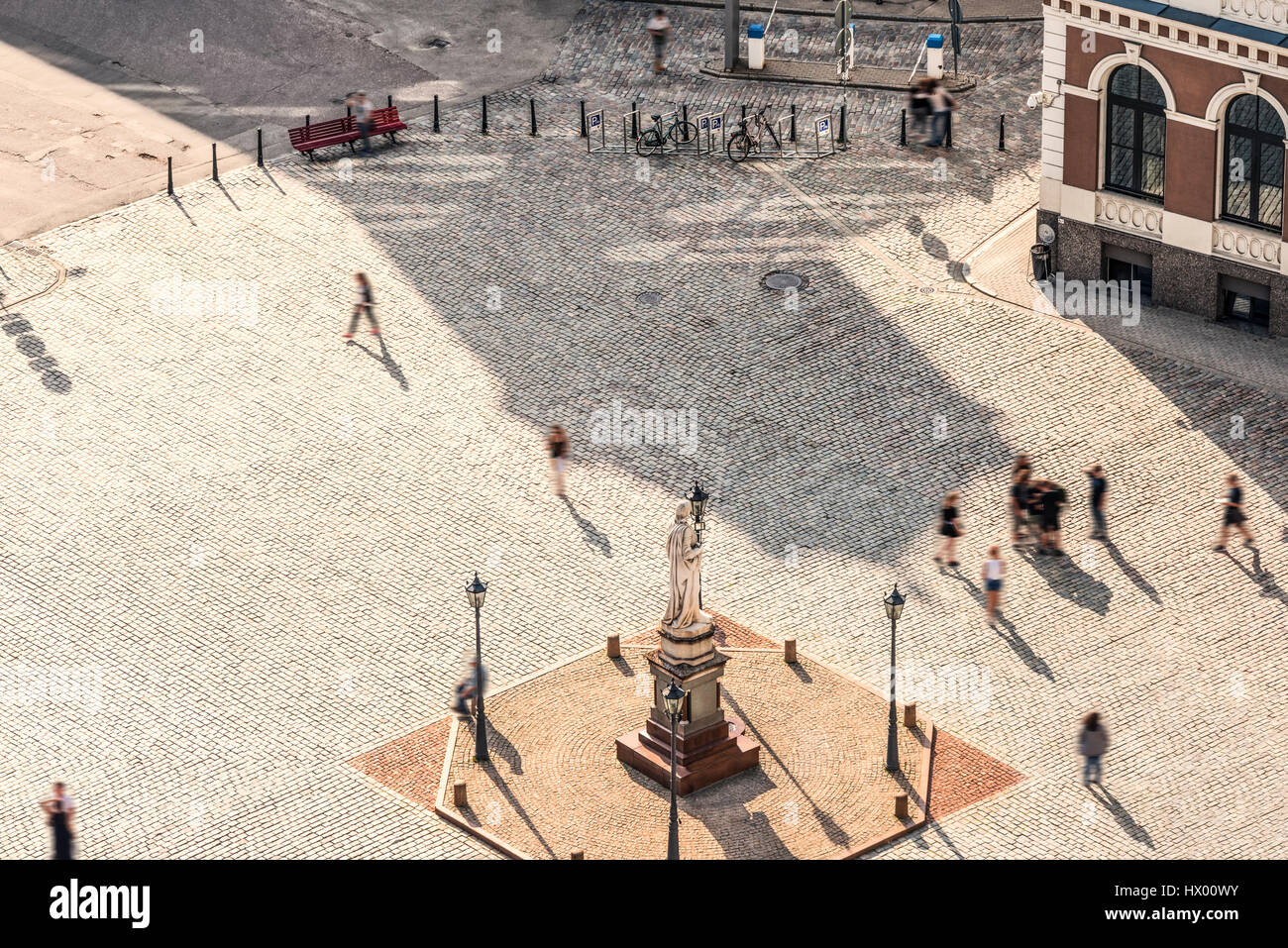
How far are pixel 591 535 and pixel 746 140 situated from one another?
17854 mm

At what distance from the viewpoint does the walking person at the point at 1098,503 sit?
51531 millimetres

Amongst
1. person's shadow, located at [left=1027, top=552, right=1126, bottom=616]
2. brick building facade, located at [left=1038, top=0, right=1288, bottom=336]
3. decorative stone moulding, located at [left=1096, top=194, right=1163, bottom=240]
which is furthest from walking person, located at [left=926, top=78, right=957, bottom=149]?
person's shadow, located at [left=1027, top=552, right=1126, bottom=616]

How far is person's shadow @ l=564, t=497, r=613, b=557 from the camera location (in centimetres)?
5222

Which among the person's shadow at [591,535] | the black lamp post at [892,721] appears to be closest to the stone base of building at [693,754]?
the black lamp post at [892,721]

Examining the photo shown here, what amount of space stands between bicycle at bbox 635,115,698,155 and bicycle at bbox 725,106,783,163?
120 centimetres

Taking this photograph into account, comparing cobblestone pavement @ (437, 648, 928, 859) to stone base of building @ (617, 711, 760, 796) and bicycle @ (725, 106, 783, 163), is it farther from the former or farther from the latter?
bicycle @ (725, 106, 783, 163)

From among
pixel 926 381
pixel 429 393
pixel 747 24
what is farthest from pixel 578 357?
pixel 747 24

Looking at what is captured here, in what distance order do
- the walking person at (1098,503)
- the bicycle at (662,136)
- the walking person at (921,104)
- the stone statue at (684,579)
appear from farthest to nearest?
the bicycle at (662,136) → the walking person at (921,104) → the walking person at (1098,503) → the stone statue at (684,579)

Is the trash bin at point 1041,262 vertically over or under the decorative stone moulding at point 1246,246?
under

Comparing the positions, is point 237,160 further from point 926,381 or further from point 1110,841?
point 1110,841

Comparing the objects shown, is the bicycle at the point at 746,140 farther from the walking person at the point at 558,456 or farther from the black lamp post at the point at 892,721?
the black lamp post at the point at 892,721

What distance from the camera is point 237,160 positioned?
225 feet

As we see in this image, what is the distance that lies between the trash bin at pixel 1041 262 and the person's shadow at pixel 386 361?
15.6m
